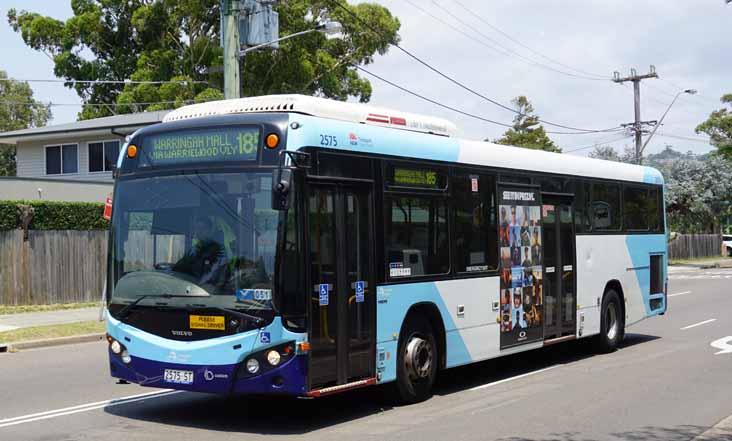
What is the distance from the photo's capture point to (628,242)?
15594 millimetres

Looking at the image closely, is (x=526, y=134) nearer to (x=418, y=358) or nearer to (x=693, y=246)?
(x=693, y=246)

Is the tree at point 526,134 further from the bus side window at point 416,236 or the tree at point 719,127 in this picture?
the bus side window at point 416,236

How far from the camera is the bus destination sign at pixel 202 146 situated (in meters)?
8.72

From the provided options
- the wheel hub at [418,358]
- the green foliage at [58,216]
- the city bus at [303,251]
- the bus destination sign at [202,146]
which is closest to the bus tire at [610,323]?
the city bus at [303,251]

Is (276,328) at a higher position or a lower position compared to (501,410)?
higher

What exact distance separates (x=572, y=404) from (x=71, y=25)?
42969mm

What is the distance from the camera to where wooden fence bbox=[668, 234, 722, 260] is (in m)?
58.8

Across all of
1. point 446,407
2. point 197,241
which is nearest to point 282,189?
point 197,241

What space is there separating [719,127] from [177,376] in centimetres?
5118

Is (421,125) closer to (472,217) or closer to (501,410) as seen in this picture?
(472,217)

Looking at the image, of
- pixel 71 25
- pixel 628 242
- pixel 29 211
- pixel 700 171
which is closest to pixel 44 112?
pixel 71 25

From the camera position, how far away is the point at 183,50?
43875 millimetres

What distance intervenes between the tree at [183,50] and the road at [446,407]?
28.1 m

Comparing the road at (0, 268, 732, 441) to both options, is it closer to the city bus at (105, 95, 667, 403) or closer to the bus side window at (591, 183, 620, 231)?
the city bus at (105, 95, 667, 403)
